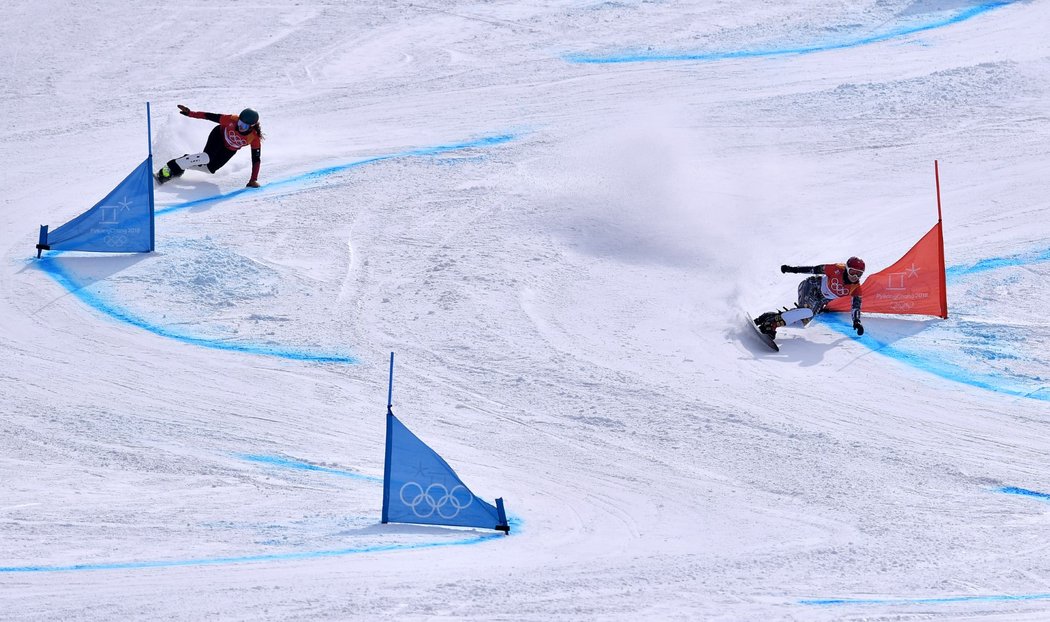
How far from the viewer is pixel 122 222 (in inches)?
464

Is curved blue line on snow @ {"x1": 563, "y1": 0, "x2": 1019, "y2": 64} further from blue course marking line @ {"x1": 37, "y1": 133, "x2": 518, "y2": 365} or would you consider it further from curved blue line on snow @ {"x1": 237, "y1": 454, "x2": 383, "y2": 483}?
curved blue line on snow @ {"x1": 237, "y1": 454, "x2": 383, "y2": 483}

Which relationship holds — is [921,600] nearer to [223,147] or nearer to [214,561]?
[214,561]

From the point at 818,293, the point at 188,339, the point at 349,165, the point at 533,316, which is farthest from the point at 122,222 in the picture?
the point at 818,293

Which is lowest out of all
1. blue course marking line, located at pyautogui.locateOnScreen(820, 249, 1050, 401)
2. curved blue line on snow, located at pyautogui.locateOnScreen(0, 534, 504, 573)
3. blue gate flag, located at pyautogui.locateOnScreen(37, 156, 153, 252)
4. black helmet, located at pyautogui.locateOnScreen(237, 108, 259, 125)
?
curved blue line on snow, located at pyautogui.locateOnScreen(0, 534, 504, 573)

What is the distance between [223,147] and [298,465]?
6.02m

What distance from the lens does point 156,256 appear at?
11.9 metres

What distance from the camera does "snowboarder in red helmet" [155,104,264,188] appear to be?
13531mm

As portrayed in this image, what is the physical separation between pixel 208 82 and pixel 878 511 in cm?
1174

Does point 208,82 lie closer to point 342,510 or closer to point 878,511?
point 342,510

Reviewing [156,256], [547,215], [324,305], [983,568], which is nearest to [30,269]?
[156,256]

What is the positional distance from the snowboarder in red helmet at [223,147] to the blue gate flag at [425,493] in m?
6.74

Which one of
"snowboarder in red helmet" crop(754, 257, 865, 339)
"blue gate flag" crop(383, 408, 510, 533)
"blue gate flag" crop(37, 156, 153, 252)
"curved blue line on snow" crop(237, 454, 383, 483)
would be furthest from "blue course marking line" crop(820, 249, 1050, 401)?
"blue gate flag" crop(37, 156, 153, 252)

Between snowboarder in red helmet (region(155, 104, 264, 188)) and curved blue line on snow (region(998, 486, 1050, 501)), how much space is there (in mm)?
8346

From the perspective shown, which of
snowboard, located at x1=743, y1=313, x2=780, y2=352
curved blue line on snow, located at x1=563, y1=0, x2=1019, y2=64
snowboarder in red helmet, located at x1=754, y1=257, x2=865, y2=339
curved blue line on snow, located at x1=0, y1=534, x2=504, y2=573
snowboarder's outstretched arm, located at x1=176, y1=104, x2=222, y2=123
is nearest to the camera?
curved blue line on snow, located at x1=0, y1=534, x2=504, y2=573
